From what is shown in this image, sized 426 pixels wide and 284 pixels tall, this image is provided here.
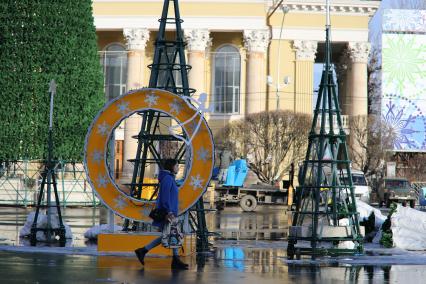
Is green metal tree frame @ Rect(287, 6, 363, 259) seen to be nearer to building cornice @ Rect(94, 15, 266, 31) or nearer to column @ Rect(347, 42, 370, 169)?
building cornice @ Rect(94, 15, 266, 31)

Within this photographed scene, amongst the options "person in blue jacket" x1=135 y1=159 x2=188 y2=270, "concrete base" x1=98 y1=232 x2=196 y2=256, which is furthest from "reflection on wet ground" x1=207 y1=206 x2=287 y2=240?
"person in blue jacket" x1=135 y1=159 x2=188 y2=270

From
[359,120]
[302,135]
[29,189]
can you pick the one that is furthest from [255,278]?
[359,120]

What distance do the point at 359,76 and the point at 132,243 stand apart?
52420 mm

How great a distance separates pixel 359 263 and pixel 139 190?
14.0ft

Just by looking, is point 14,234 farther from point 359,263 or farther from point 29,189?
point 29,189

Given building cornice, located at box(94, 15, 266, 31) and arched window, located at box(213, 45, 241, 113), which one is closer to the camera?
building cornice, located at box(94, 15, 266, 31)

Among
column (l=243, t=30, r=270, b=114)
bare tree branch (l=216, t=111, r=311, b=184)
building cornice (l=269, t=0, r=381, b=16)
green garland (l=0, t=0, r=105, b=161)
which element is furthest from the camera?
building cornice (l=269, t=0, r=381, b=16)

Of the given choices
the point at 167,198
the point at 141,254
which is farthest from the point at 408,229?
the point at 141,254

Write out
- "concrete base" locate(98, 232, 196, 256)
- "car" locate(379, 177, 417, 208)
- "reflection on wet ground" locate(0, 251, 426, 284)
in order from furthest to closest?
1. "car" locate(379, 177, 417, 208)
2. "concrete base" locate(98, 232, 196, 256)
3. "reflection on wet ground" locate(0, 251, 426, 284)

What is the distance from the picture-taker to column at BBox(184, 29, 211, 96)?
211ft

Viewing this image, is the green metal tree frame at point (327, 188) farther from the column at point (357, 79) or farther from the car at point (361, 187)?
the column at point (357, 79)

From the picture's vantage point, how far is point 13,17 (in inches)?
1750

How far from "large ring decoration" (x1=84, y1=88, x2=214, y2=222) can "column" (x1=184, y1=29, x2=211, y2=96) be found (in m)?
47.8

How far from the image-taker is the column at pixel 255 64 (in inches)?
2549
